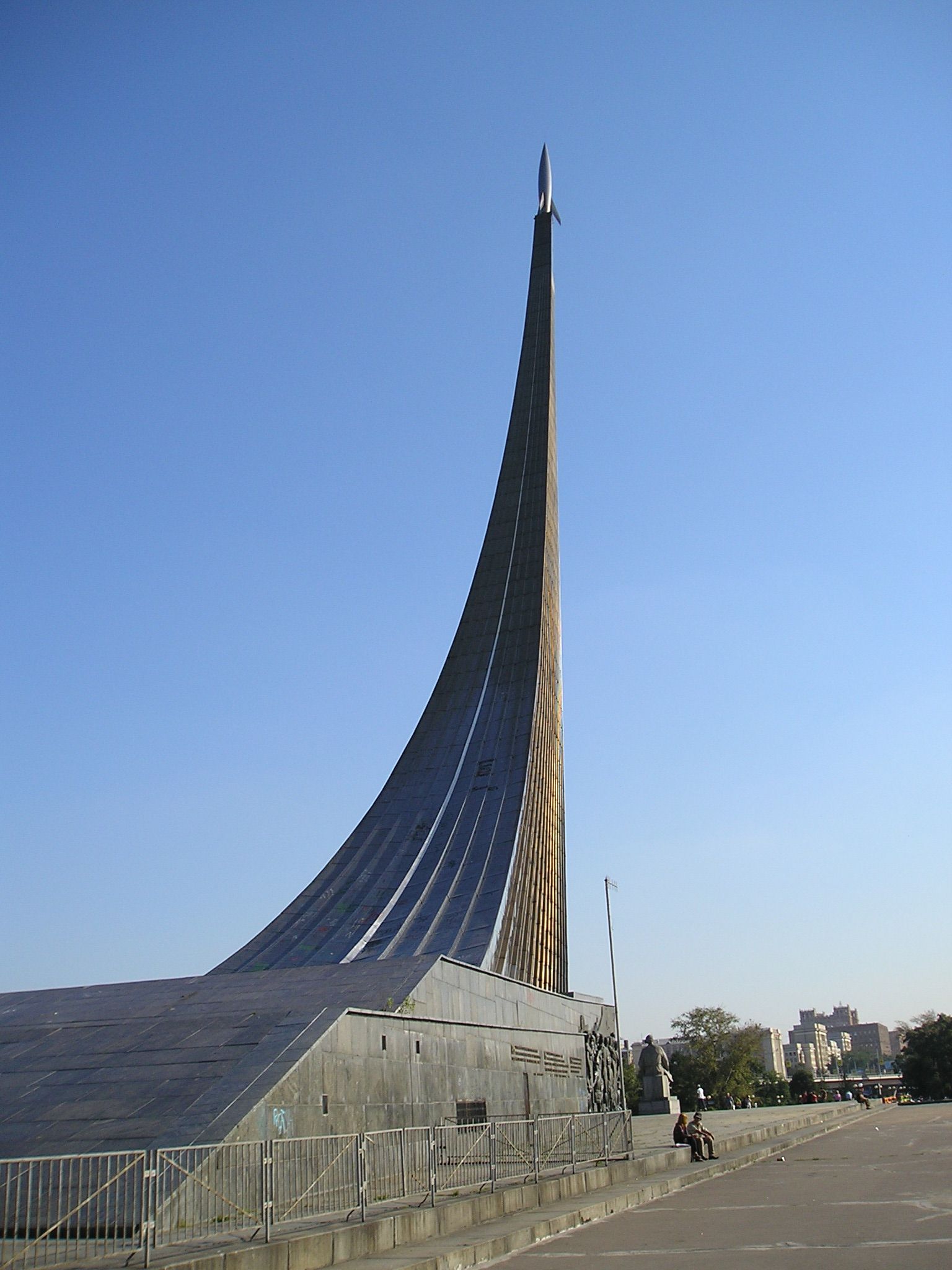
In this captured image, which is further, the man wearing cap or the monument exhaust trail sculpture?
the man wearing cap

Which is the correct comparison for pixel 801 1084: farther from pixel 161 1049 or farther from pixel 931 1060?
pixel 161 1049

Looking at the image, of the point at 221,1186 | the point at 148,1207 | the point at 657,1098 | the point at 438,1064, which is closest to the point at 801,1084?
the point at 657,1098

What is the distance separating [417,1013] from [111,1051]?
3.00m

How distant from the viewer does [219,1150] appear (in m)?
6.40

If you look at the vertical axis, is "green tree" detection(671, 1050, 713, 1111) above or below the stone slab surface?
below

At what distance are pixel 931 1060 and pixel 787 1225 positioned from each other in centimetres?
4186

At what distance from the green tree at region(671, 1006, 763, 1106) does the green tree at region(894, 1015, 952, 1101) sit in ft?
20.1

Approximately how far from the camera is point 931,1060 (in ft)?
143

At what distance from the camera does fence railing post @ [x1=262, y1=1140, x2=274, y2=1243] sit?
5.88 metres

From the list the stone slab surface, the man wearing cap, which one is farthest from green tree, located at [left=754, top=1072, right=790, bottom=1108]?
the stone slab surface

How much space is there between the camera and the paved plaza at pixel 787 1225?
5.85m

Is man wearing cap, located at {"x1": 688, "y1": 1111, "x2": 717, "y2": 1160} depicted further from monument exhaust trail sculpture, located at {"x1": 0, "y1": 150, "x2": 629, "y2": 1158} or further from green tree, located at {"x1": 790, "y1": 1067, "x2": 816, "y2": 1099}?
green tree, located at {"x1": 790, "y1": 1067, "x2": 816, "y2": 1099}

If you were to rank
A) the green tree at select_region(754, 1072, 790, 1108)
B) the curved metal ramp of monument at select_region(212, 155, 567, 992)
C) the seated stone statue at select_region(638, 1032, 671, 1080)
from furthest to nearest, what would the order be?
the green tree at select_region(754, 1072, 790, 1108), the seated stone statue at select_region(638, 1032, 671, 1080), the curved metal ramp of monument at select_region(212, 155, 567, 992)

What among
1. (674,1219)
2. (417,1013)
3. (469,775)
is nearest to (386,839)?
(469,775)
